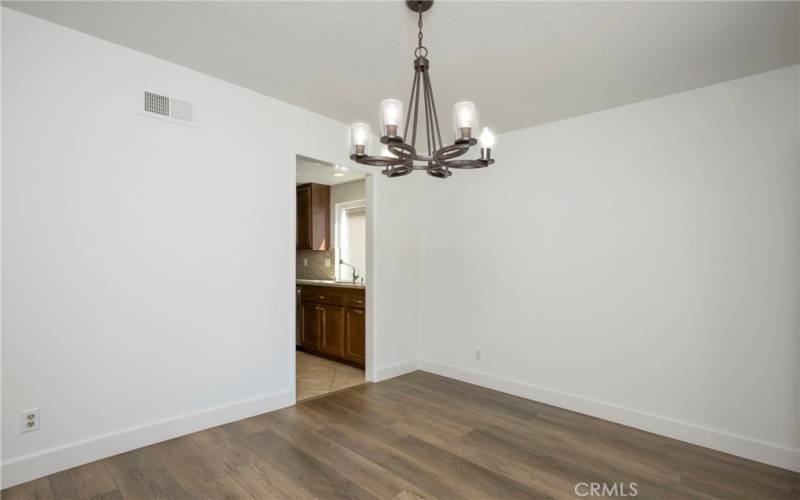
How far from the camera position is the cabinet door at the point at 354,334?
15.0ft

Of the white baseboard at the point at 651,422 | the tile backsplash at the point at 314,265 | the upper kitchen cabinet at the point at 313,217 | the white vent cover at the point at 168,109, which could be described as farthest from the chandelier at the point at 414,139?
the tile backsplash at the point at 314,265

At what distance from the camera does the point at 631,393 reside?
3.18m

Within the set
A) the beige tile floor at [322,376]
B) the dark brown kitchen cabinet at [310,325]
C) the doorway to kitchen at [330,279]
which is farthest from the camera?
the dark brown kitchen cabinet at [310,325]

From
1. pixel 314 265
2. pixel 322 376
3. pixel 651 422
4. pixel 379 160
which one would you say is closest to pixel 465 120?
pixel 379 160

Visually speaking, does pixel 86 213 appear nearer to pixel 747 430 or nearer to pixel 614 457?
pixel 614 457

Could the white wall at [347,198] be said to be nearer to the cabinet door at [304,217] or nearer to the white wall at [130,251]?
the cabinet door at [304,217]

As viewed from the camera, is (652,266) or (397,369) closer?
(652,266)

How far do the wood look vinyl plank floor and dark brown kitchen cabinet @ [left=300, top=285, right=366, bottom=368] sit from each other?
1.34 metres

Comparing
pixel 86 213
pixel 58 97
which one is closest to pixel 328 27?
pixel 58 97

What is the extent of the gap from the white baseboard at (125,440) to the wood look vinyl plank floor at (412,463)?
0.06 metres

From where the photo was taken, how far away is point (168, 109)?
9.13 feet

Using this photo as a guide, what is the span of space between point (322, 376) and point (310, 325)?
43.0 inches

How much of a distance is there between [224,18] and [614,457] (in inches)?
141

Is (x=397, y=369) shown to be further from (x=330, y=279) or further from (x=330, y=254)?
(x=330, y=254)
